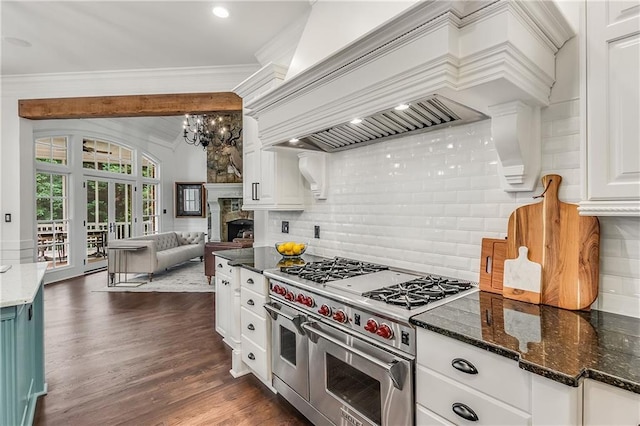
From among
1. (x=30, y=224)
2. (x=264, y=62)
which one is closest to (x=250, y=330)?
(x=264, y=62)

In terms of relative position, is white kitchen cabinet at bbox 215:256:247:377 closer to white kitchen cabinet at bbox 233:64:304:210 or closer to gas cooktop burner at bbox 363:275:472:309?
white kitchen cabinet at bbox 233:64:304:210

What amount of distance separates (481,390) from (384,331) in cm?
41

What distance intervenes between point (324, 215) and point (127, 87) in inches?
122

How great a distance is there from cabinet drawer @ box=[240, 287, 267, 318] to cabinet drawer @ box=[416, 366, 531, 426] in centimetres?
128

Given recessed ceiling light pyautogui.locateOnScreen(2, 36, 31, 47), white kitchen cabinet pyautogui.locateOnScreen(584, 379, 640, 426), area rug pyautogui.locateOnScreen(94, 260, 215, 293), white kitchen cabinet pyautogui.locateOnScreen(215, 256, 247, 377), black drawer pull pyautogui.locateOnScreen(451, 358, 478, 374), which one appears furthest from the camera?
area rug pyautogui.locateOnScreen(94, 260, 215, 293)

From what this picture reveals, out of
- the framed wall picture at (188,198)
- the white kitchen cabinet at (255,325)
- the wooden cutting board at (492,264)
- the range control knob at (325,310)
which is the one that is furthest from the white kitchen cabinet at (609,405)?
the framed wall picture at (188,198)

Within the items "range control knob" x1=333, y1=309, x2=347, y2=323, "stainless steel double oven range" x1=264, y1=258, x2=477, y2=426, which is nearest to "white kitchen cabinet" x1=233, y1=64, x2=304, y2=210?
"stainless steel double oven range" x1=264, y1=258, x2=477, y2=426

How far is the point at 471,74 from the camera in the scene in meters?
1.31

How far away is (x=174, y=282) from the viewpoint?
6.05 metres

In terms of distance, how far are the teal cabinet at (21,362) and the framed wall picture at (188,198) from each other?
24.3 feet

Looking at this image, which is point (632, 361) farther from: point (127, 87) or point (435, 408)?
point (127, 87)

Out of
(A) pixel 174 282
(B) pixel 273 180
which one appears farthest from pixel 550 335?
(A) pixel 174 282

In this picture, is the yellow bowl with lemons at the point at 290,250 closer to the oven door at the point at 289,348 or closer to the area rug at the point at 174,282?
the oven door at the point at 289,348

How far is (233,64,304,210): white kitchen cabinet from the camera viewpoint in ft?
9.46
